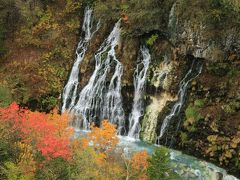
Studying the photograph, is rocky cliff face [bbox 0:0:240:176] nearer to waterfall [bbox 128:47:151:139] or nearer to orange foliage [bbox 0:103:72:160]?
waterfall [bbox 128:47:151:139]

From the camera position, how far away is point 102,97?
30.1 m

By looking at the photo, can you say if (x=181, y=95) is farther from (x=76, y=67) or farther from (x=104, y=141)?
(x=76, y=67)

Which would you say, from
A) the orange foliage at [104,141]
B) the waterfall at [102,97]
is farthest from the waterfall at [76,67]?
the orange foliage at [104,141]

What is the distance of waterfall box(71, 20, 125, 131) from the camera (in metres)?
29.6

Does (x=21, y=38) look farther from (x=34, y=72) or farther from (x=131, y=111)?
(x=131, y=111)

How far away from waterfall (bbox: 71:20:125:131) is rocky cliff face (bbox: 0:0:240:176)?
0.56 metres

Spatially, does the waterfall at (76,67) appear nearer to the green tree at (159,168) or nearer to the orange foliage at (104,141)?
the orange foliage at (104,141)

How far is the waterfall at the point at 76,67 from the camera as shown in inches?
1238

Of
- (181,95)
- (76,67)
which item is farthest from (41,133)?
(76,67)

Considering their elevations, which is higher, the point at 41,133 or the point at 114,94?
the point at 114,94

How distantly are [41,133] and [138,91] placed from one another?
957 cm

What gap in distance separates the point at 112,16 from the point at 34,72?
7034 millimetres

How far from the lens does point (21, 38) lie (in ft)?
117

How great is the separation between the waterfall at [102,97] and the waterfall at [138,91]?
74cm
